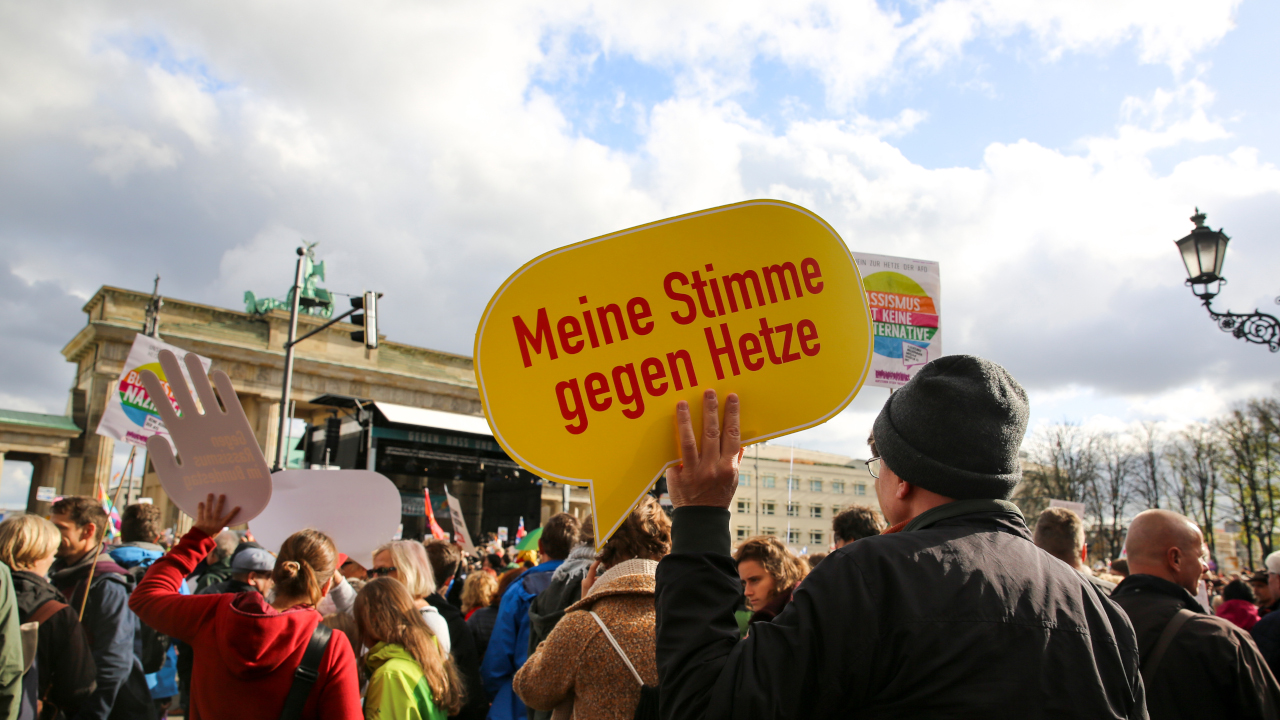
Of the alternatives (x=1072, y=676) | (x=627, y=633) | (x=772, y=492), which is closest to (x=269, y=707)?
(x=627, y=633)

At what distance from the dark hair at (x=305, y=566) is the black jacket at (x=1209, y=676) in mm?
3069

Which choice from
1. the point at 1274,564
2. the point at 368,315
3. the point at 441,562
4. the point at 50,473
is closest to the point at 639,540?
the point at 441,562

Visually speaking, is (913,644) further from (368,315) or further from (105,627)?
(368,315)

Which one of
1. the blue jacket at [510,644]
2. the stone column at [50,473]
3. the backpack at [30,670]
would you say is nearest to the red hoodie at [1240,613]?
the blue jacket at [510,644]

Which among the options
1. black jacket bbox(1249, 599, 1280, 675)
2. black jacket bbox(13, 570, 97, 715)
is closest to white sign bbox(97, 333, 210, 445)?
black jacket bbox(13, 570, 97, 715)

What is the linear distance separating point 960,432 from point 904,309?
590 centimetres

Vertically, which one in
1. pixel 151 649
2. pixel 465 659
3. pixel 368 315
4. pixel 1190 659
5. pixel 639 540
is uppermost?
pixel 368 315

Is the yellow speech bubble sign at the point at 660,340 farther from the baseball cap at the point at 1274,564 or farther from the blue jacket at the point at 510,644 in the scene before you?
the baseball cap at the point at 1274,564

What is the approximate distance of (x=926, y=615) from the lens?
117cm

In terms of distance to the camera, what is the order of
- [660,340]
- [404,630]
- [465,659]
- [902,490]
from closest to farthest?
[902,490], [660,340], [404,630], [465,659]

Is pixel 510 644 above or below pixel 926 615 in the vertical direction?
below

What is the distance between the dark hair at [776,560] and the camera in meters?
3.38

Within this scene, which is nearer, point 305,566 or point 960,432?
point 960,432

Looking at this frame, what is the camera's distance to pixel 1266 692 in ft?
8.35
